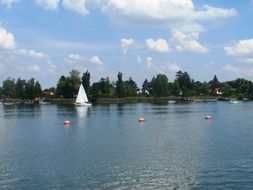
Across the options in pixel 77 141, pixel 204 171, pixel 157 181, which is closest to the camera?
pixel 157 181

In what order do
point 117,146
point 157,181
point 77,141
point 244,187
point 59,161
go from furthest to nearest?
point 77,141 → point 117,146 → point 59,161 → point 157,181 → point 244,187

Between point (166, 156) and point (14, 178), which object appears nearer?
point (14, 178)

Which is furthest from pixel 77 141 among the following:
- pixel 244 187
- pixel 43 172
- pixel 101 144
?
pixel 244 187

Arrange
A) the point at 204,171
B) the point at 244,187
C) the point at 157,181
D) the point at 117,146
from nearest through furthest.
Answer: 1. the point at 244,187
2. the point at 157,181
3. the point at 204,171
4. the point at 117,146

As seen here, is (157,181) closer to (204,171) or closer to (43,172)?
(204,171)

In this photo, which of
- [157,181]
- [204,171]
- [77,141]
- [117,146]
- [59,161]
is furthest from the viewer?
[77,141]

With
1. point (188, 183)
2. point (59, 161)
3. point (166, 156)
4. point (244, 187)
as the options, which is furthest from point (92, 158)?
point (244, 187)

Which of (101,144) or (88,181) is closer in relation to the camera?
(88,181)

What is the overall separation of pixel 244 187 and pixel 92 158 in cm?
1992

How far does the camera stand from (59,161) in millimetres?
48875

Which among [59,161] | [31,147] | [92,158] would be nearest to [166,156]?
[92,158]

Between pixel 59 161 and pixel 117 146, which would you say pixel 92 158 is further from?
pixel 117 146

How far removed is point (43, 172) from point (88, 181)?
20.6 ft

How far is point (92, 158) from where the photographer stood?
50.6m
